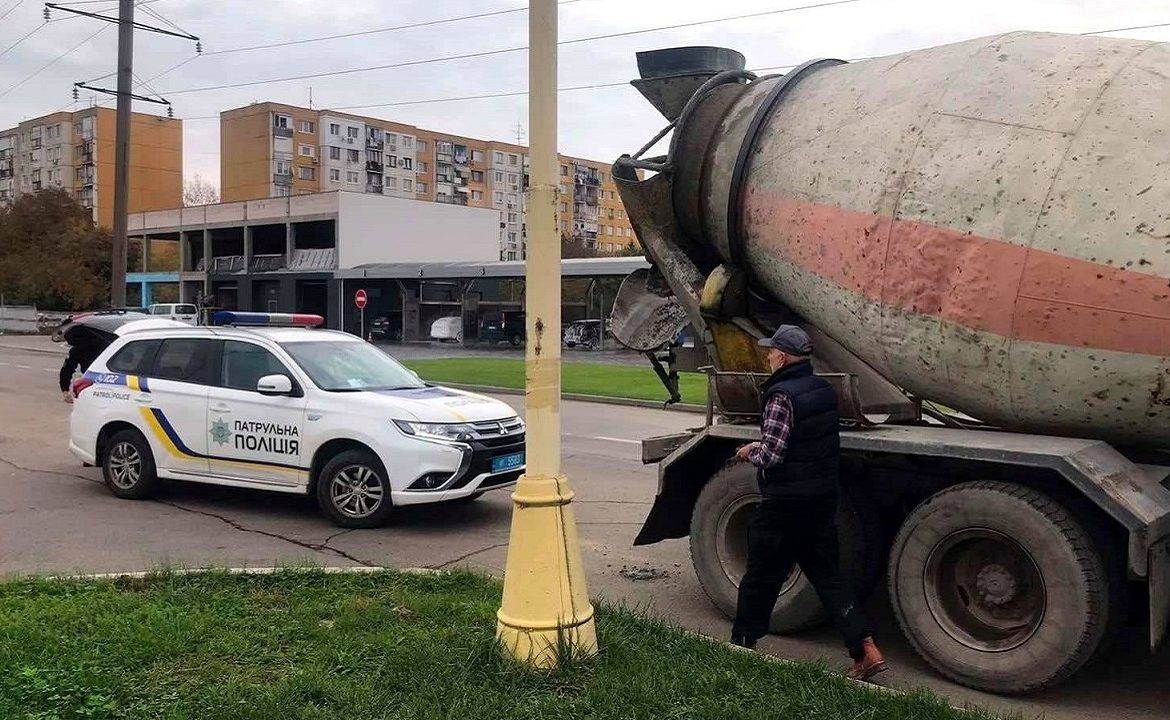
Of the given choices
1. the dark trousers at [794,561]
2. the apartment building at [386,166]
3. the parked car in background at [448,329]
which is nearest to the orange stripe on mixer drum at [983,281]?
the dark trousers at [794,561]

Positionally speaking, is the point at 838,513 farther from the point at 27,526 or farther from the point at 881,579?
the point at 27,526

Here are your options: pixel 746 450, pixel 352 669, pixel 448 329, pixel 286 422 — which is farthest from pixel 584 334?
pixel 352 669

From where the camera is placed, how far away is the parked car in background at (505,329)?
41438 mm

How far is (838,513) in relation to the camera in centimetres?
518

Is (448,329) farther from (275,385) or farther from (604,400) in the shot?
(275,385)

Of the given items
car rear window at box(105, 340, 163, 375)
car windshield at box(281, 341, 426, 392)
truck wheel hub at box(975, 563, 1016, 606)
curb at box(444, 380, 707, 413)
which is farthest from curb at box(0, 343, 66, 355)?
truck wheel hub at box(975, 563, 1016, 606)

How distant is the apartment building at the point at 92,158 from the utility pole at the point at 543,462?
8182 centimetres

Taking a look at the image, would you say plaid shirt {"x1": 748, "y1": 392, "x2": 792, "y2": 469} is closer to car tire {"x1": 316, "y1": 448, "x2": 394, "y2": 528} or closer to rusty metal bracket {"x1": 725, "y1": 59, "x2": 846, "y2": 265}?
rusty metal bracket {"x1": 725, "y1": 59, "x2": 846, "y2": 265}

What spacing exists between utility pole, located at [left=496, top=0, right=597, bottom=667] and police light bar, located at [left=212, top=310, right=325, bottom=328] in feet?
18.7

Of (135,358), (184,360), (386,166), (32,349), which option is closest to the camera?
(184,360)

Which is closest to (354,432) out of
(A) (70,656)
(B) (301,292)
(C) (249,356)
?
(C) (249,356)

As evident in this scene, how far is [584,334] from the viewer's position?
39.2 meters

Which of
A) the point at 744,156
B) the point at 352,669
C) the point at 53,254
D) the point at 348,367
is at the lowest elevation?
the point at 352,669

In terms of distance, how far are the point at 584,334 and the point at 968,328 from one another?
34600 millimetres
